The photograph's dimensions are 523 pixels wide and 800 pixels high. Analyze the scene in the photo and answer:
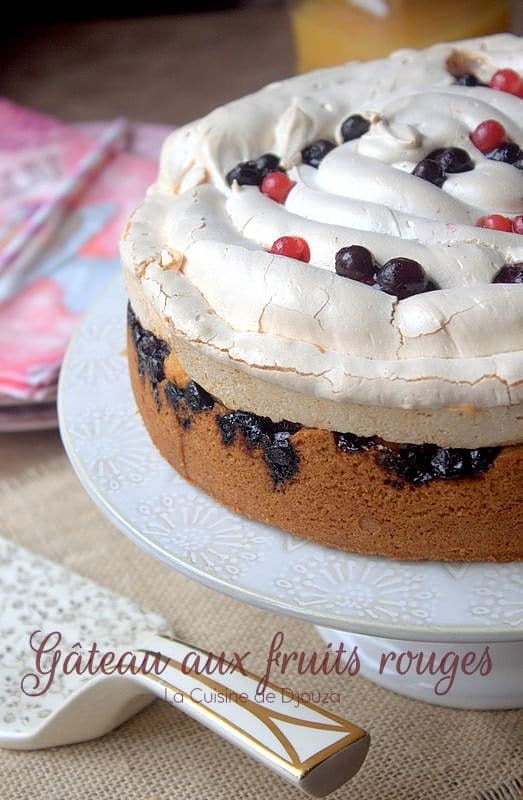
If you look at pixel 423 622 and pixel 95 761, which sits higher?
pixel 423 622

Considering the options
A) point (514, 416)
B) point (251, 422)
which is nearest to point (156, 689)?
point (251, 422)

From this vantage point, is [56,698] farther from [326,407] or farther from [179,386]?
[326,407]

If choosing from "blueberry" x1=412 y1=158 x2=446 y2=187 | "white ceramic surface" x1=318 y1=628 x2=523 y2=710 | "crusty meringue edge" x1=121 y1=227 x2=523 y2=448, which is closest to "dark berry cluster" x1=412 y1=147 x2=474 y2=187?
"blueberry" x1=412 y1=158 x2=446 y2=187

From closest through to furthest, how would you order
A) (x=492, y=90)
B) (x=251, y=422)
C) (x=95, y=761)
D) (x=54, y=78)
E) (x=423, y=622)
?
(x=423, y=622) < (x=251, y=422) < (x=95, y=761) < (x=492, y=90) < (x=54, y=78)

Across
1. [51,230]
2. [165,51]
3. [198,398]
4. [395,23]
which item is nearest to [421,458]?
[198,398]

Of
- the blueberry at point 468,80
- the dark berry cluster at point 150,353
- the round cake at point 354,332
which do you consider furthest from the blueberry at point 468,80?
the dark berry cluster at point 150,353
